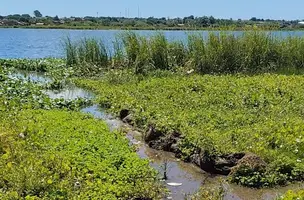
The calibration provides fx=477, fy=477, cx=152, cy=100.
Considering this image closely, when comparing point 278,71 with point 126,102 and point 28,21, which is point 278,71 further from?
point 28,21

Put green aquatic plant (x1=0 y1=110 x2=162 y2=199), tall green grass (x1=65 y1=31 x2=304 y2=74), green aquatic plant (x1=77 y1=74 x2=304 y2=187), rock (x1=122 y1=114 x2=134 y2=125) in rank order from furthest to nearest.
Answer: tall green grass (x1=65 y1=31 x2=304 y2=74) < rock (x1=122 y1=114 x2=134 y2=125) < green aquatic plant (x1=77 y1=74 x2=304 y2=187) < green aquatic plant (x1=0 y1=110 x2=162 y2=199)

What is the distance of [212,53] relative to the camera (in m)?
13.9

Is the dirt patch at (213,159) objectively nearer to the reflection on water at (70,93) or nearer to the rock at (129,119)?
the rock at (129,119)

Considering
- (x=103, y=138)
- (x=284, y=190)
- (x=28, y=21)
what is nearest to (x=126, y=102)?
(x=103, y=138)

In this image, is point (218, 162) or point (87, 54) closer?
point (218, 162)

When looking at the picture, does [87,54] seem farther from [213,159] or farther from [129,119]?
[213,159]

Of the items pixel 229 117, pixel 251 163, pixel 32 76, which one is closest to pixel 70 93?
pixel 32 76

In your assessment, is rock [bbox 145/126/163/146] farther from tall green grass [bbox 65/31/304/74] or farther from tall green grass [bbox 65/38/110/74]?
tall green grass [bbox 65/38/110/74]

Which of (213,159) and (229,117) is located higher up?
(229,117)

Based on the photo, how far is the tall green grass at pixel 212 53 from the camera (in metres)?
14.0

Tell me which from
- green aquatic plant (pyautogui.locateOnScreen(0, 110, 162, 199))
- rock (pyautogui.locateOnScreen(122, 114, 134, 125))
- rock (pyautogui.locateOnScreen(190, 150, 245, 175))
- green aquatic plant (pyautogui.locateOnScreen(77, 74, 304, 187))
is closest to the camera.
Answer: green aquatic plant (pyautogui.locateOnScreen(0, 110, 162, 199))

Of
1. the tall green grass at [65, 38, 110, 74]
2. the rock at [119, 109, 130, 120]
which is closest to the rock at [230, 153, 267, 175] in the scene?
the rock at [119, 109, 130, 120]

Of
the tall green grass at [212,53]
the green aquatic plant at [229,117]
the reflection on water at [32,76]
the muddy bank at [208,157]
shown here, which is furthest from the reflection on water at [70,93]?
the muddy bank at [208,157]

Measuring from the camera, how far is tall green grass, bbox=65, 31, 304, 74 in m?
14.0
